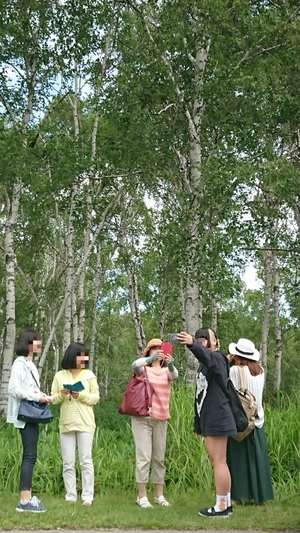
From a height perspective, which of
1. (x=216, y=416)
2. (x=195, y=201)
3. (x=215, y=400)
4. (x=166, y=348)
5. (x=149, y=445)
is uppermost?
(x=195, y=201)

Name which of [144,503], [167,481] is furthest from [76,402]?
[167,481]

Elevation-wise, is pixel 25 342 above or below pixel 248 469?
above

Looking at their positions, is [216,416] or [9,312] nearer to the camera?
[216,416]

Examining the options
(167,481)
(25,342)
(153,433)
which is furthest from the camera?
(167,481)

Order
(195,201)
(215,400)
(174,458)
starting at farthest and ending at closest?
(195,201)
(174,458)
(215,400)

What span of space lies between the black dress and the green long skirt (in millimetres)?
725

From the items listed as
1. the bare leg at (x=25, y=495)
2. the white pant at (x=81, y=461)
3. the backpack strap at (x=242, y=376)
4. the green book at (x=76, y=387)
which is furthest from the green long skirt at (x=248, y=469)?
the bare leg at (x=25, y=495)

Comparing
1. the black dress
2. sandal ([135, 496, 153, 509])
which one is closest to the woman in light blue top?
sandal ([135, 496, 153, 509])

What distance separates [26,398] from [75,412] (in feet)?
2.36

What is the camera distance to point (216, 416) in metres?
6.48

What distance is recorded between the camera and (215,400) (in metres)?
6.56

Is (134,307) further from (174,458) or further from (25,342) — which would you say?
(25,342)

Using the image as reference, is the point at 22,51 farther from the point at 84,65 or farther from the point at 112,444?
the point at 112,444

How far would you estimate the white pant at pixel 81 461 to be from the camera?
715cm
